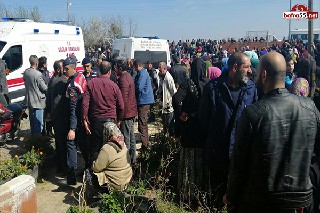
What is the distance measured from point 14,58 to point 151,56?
5.44 m

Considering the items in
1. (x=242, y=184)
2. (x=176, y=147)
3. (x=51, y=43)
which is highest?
(x=51, y=43)

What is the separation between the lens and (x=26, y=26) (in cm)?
1051

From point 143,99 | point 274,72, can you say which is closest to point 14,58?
point 143,99

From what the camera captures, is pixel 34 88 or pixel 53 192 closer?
pixel 53 192

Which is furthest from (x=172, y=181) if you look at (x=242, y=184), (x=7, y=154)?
(x=7, y=154)

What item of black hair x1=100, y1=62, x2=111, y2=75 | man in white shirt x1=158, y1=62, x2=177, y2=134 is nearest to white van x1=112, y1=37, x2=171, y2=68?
man in white shirt x1=158, y1=62, x2=177, y2=134

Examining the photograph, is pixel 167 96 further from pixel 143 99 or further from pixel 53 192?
pixel 53 192

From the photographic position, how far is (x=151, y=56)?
13.9 m

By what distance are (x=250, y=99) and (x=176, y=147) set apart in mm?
1746

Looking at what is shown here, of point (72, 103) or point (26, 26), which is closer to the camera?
point (72, 103)

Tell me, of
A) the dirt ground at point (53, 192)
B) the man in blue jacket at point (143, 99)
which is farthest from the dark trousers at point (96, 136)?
the man in blue jacket at point (143, 99)

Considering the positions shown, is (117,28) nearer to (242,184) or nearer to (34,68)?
(34,68)

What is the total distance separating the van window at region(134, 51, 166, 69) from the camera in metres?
13.7

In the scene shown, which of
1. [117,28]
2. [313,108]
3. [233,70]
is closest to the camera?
[313,108]
